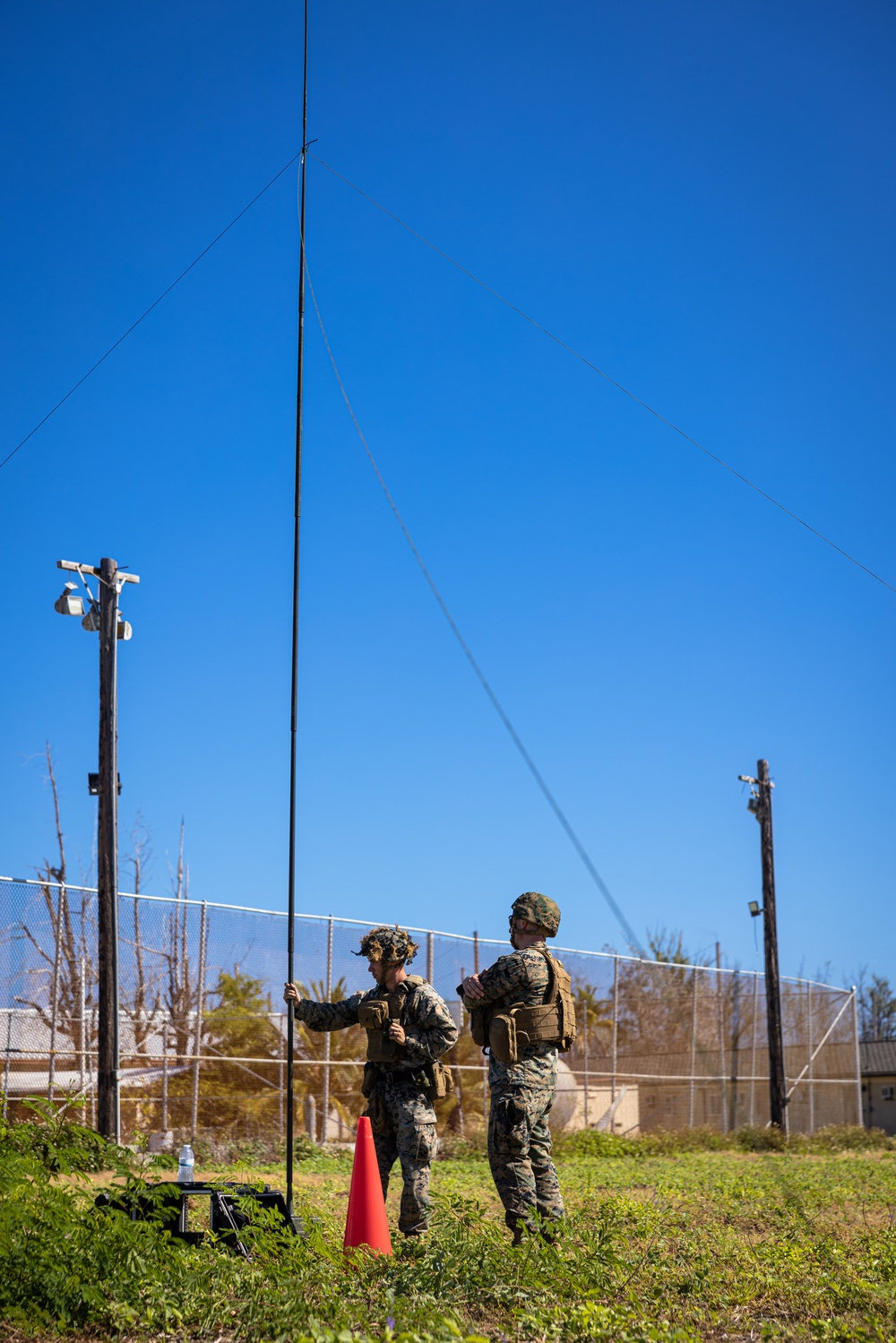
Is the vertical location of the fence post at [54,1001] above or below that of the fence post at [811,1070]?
above

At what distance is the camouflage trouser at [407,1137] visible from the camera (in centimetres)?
727

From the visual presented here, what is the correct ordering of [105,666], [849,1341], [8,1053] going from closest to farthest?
1. [849,1341]
2. [8,1053]
3. [105,666]

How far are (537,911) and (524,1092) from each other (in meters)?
1.08

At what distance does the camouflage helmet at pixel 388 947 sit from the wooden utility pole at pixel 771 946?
1724 cm

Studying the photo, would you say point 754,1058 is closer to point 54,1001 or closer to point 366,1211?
point 54,1001

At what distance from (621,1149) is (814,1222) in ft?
32.1

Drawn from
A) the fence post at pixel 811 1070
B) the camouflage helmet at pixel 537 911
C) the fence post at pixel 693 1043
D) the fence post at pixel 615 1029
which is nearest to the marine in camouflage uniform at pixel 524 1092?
the camouflage helmet at pixel 537 911

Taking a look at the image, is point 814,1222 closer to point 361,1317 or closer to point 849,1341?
point 849,1341

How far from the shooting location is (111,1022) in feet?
46.5

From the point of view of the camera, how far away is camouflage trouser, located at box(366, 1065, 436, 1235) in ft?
23.8

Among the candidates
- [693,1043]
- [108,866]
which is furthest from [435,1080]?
[693,1043]

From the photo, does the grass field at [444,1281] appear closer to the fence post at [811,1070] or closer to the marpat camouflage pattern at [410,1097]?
the marpat camouflage pattern at [410,1097]

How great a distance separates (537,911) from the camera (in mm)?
7805

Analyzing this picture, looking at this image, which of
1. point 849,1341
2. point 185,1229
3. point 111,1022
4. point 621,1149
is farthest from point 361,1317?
point 621,1149
